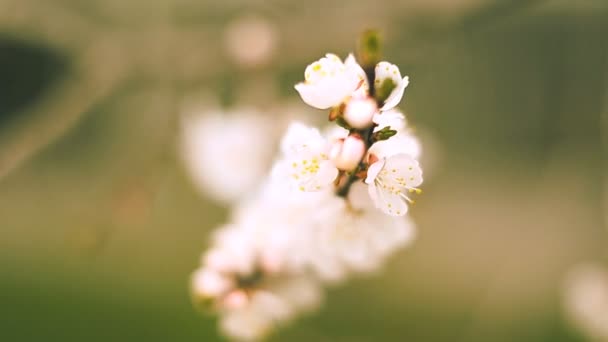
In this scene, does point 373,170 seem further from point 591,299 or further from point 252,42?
point 591,299

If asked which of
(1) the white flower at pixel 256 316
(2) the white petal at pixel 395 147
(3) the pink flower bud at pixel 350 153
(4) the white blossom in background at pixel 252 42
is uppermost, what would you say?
(4) the white blossom in background at pixel 252 42

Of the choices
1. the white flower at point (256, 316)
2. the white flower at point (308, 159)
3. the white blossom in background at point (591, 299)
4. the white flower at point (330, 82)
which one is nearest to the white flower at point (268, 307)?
Result: the white flower at point (256, 316)

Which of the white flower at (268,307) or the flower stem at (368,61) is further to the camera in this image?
the white flower at (268,307)

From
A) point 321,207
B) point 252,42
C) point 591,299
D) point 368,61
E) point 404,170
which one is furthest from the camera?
point 591,299

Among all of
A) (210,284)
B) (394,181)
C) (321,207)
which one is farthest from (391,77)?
(210,284)

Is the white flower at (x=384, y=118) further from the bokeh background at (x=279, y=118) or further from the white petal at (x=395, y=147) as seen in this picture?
the bokeh background at (x=279, y=118)

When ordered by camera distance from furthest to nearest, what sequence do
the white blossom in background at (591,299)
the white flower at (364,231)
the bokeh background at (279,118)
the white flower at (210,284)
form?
1. the white blossom in background at (591,299)
2. the bokeh background at (279,118)
3. the white flower at (210,284)
4. the white flower at (364,231)
